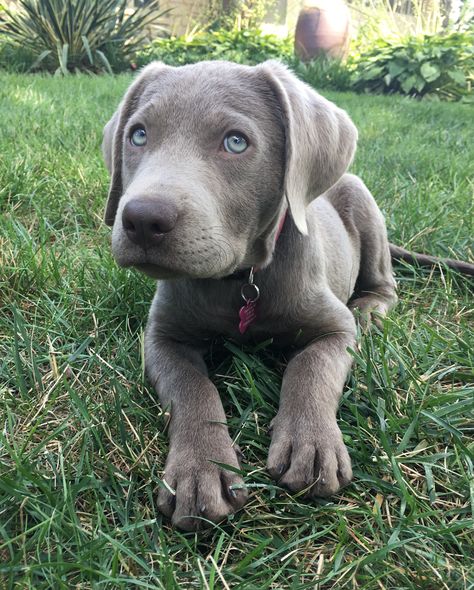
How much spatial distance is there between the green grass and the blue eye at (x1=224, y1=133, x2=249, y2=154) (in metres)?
0.76

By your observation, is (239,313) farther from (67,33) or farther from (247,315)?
(67,33)

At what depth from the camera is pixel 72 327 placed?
250 centimetres

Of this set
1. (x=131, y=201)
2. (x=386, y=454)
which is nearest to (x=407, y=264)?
(x=386, y=454)

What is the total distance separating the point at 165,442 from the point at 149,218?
75cm

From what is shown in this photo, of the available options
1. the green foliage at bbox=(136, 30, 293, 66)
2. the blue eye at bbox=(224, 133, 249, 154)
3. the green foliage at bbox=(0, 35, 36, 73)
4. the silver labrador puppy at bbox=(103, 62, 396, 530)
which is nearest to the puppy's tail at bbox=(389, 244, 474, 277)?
the silver labrador puppy at bbox=(103, 62, 396, 530)

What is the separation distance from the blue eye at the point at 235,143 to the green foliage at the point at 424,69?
9.44 metres

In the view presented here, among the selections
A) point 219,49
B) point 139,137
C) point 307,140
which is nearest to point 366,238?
point 307,140

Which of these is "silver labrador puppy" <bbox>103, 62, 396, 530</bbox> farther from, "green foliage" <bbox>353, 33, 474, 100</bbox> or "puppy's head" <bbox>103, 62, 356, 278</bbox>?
"green foliage" <bbox>353, 33, 474, 100</bbox>

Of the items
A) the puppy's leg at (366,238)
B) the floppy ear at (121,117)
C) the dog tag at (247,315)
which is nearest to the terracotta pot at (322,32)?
the puppy's leg at (366,238)

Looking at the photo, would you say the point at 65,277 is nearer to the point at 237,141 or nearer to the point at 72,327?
the point at 72,327

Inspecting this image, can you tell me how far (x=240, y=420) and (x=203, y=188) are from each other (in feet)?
2.55

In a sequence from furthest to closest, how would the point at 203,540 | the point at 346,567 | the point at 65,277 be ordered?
the point at 65,277 → the point at 203,540 → the point at 346,567

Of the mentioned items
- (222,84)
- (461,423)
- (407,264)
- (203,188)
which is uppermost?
(222,84)

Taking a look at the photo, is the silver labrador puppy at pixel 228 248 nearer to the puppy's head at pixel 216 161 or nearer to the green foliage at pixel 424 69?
the puppy's head at pixel 216 161
